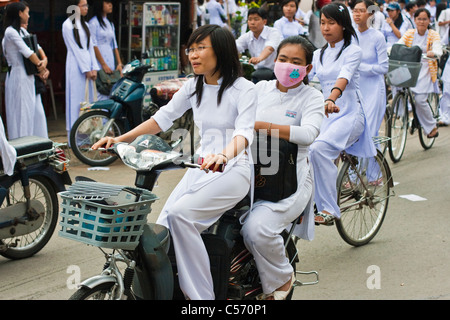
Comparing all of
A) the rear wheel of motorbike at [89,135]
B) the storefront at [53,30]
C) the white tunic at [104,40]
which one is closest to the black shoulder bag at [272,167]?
the rear wheel of motorbike at [89,135]

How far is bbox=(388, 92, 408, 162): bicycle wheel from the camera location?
8750 millimetres

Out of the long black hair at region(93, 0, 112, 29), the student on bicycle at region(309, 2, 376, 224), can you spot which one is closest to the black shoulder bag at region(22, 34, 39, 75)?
the long black hair at region(93, 0, 112, 29)

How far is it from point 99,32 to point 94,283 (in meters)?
7.23

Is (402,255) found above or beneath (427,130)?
beneath

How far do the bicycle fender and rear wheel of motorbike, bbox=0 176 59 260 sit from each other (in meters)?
2.26

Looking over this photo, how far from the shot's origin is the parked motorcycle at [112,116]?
8.41m

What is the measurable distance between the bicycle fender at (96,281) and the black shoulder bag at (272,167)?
1.17 meters

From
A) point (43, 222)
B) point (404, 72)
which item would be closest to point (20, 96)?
point (43, 222)

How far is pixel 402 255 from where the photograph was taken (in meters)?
5.60

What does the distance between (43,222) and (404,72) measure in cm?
471

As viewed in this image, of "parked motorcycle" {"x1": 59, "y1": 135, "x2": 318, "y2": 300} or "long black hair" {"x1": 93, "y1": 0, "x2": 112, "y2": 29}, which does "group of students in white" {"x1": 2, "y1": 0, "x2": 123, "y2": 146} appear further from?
"parked motorcycle" {"x1": 59, "y1": 135, "x2": 318, "y2": 300}

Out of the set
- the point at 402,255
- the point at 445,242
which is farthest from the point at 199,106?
the point at 445,242

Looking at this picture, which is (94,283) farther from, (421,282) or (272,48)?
(272,48)

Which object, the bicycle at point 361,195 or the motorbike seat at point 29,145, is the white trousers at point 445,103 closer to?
the bicycle at point 361,195
